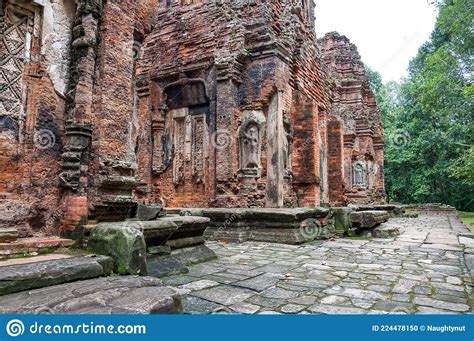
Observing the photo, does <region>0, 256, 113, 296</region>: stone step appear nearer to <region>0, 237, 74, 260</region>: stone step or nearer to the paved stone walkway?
<region>0, 237, 74, 260</region>: stone step

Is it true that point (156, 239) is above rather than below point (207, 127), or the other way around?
below

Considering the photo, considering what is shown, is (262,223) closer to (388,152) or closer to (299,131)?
(299,131)

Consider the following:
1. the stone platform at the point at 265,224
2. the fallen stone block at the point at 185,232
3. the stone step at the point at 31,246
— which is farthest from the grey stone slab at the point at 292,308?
the stone platform at the point at 265,224

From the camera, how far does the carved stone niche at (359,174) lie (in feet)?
55.3

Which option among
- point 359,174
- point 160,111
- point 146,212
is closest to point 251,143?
point 160,111

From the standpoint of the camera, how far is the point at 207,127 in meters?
8.86

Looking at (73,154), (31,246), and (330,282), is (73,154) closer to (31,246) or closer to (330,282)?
(31,246)

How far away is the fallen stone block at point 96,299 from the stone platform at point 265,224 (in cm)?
433

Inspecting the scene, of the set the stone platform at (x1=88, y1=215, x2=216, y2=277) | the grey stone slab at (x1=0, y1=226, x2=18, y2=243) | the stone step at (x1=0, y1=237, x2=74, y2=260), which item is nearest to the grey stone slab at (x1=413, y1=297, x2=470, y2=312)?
the stone platform at (x1=88, y1=215, x2=216, y2=277)

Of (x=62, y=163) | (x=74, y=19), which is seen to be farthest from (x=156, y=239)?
(x=74, y=19)

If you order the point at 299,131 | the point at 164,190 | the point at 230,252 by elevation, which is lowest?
the point at 230,252

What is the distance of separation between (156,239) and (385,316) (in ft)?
8.81

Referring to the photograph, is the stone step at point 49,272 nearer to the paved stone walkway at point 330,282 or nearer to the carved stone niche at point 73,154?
the paved stone walkway at point 330,282

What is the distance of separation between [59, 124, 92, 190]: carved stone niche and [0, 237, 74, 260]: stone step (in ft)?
1.83
